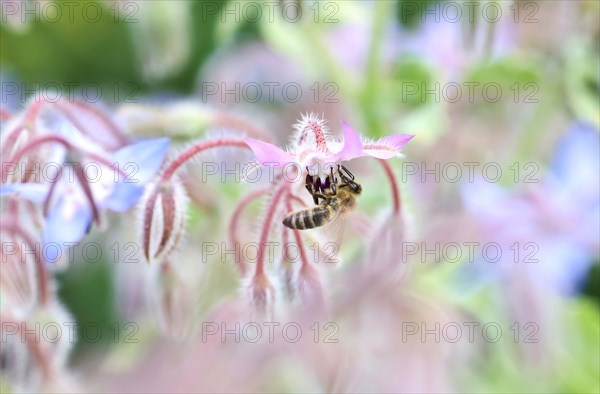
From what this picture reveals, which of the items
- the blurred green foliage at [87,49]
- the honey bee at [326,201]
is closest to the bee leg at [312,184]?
the honey bee at [326,201]

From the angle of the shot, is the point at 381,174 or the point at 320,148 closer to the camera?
the point at 320,148

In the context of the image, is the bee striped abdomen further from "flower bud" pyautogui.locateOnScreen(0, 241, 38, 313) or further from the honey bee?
"flower bud" pyautogui.locateOnScreen(0, 241, 38, 313)

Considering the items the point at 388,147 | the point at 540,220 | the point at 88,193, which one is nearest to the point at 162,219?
the point at 88,193

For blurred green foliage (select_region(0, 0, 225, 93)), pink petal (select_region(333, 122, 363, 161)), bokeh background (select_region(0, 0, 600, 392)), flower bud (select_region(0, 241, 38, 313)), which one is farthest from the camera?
blurred green foliage (select_region(0, 0, 225, 93))

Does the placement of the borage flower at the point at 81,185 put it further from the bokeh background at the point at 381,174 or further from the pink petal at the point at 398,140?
the pink petal at the point at 398,140

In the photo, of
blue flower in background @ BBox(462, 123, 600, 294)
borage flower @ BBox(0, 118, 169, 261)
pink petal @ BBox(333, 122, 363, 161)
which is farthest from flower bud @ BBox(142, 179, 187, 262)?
blue flower in background @ BBox(462, 123, 600, 294)

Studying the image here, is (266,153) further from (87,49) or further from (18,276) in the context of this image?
(87,49)
